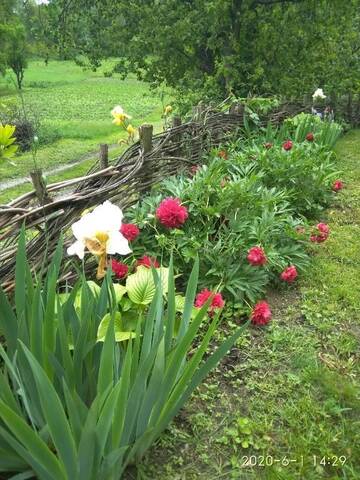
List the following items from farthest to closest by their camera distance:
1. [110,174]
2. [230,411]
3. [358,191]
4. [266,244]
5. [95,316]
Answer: [358,191]
[266,244]
[110,174]
[230,411]
[95,316]

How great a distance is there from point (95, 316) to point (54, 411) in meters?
0.56

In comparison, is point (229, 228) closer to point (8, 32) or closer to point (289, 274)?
Result: point (289, 274)

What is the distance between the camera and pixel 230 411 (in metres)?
1.96

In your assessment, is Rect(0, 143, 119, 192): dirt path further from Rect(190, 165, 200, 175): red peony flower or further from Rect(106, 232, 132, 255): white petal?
Rect(106, 232, 132, 255): white petal

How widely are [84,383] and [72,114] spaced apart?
1641 centimetres

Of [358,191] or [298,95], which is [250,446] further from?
[298,95]

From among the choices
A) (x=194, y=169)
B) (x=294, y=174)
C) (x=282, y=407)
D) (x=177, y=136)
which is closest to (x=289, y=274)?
(x=282, y=407)

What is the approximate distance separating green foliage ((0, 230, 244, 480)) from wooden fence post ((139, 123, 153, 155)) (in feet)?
4.80

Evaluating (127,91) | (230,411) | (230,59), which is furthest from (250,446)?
(127,91)

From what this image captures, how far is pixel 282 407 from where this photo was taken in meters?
1.98

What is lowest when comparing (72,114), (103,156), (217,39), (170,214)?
(72,114)

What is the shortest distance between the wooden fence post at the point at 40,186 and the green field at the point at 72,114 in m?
0.19

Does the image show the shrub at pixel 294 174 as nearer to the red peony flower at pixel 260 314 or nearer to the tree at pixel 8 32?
the red peony flower at pixel 260 314

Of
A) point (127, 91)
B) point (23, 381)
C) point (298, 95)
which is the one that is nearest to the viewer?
point (23, 381)
